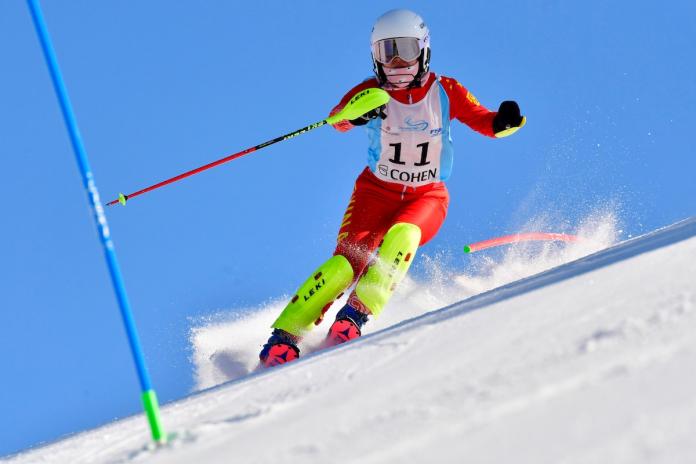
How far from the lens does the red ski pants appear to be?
171 inches

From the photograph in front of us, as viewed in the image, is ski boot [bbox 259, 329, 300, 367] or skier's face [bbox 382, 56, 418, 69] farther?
skier's face [bbox 382, 56, 418, 69]

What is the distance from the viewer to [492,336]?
2012 mm

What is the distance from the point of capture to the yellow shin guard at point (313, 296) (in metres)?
4.13

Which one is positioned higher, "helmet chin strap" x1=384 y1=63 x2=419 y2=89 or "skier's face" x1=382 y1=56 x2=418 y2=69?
"skier's face" x1=382 y1=56 x2=418 y2=69

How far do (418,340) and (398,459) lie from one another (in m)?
0.93

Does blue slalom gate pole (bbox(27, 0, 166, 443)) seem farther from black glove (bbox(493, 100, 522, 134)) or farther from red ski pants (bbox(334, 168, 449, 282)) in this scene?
black glove (bbox(493, 100, 522, 134))

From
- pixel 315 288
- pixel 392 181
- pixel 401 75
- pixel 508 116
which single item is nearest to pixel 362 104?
pixel 401 75

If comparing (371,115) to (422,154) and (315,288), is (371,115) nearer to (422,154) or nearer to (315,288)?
(422,154)

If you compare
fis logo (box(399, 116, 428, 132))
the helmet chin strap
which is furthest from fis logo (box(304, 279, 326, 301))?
the helmet chin strap

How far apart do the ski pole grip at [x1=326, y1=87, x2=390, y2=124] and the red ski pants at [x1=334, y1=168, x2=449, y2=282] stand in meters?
0.51

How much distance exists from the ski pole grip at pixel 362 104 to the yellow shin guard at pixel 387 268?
0.62 meters

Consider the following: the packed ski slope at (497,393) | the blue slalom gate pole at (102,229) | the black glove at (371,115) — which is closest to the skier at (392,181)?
the black glove at (371,115)

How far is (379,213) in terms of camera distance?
4.56 meters

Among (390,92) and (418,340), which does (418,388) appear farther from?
(390,92)
